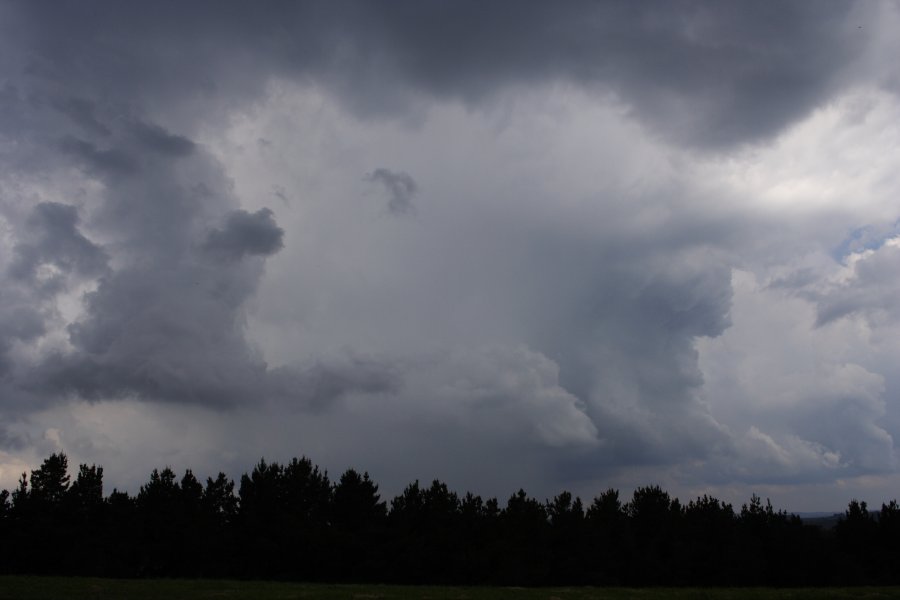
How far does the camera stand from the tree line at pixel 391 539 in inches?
2849

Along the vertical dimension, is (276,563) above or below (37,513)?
below

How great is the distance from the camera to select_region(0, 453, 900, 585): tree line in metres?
72.4

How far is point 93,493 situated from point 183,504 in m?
10.7

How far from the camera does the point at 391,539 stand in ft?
253

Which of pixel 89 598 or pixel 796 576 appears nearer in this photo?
pixel 89 598

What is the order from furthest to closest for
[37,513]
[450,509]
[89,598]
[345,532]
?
[450,509] → [345,532] → [37,513] → [89,598]

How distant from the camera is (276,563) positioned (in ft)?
249

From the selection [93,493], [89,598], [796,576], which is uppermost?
[93,493]

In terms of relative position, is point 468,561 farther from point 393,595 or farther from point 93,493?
point 93,493

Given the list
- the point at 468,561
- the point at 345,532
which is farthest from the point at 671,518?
the point at 345,532

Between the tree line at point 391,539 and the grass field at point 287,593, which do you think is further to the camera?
the tree line at point 391,539

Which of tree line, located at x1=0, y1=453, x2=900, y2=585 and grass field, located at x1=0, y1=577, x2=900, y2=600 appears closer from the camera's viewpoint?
grass field, located at x1=0, y1=577, x2=900, y2=600

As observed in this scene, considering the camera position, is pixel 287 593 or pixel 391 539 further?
pixel 391 539

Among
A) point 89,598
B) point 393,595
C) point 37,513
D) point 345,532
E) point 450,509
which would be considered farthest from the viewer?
point 450,509
